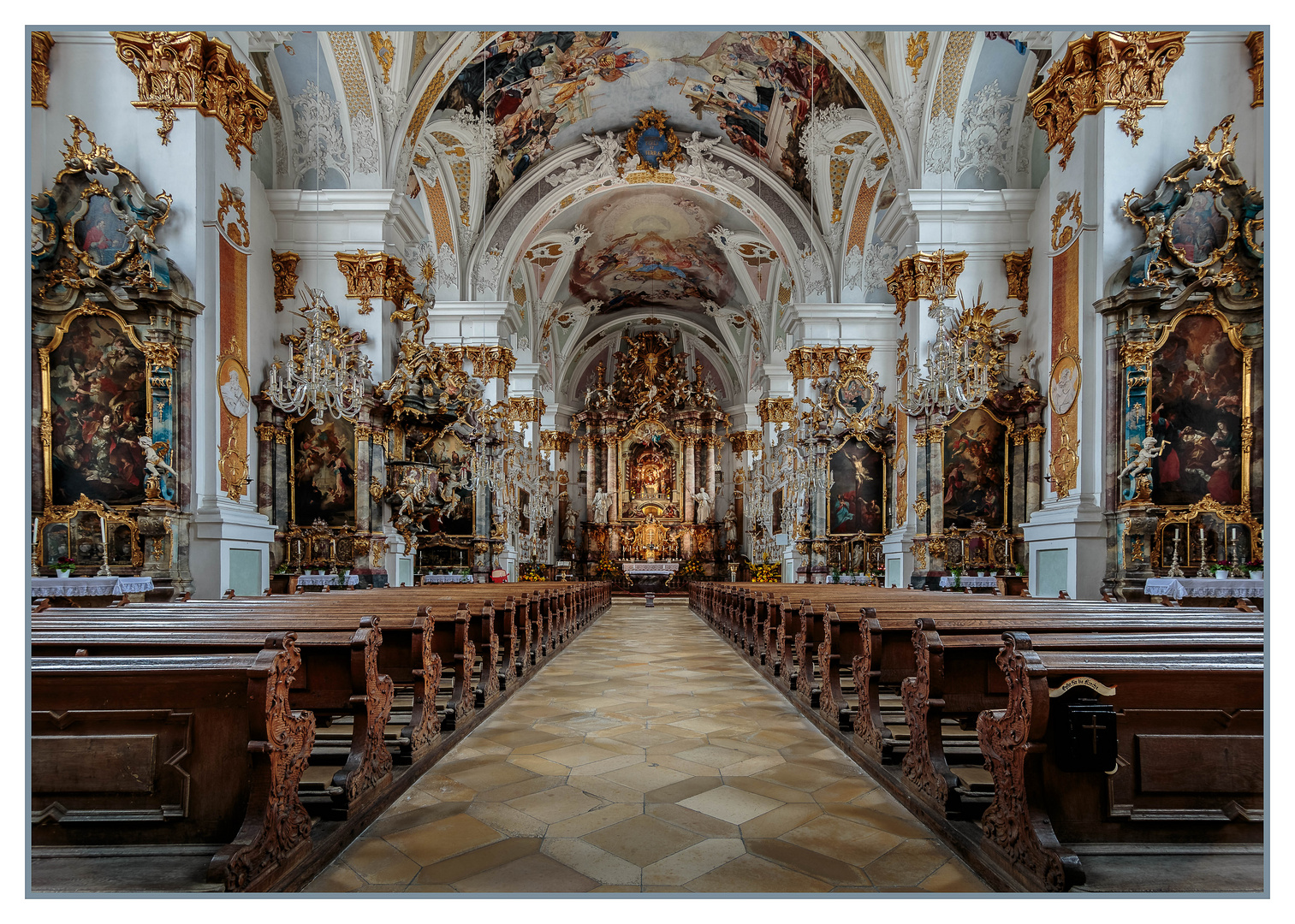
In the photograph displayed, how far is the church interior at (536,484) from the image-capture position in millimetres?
2498

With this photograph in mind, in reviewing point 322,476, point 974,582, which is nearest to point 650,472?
point 322,476

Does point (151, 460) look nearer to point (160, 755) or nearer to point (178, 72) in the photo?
point (178, 72)

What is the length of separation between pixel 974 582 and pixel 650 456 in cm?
1916

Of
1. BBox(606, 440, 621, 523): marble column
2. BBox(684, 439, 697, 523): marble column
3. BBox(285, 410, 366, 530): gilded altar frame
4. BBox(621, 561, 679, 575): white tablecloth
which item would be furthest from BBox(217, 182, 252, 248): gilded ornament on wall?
BBox(684, 439, 697, 523): marble column

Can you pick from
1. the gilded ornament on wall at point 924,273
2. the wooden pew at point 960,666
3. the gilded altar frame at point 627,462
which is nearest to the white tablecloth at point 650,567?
the gilded altar frame at point 627,462

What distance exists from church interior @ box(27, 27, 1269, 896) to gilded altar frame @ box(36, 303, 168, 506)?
0.11ft

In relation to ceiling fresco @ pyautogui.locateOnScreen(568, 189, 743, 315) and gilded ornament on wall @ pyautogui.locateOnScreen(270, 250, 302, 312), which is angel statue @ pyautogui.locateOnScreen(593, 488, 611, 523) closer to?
ceiling fresco @ pyautogui.locateOnScreen(568, 189, 743, 315)

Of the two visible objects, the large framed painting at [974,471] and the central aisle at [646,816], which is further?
the large framed painting at [974,471]

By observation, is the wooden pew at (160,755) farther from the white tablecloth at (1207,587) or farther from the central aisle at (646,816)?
the white tablecloth at (1207,587)

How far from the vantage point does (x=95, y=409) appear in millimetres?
7195

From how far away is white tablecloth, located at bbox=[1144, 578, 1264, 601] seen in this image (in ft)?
21.0

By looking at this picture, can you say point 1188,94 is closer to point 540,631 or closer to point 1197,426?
point 1197,426

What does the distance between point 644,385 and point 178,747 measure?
25.8 metres

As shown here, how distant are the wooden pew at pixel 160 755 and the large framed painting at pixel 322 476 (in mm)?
8745
